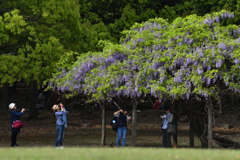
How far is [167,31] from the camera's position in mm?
22281

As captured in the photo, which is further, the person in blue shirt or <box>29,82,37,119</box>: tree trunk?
<box>29,82,37,119</box>: tree trunk

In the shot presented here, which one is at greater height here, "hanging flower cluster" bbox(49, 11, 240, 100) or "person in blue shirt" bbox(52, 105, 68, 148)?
"hanging flower cluster" bbox(49, 11, 240, 100)

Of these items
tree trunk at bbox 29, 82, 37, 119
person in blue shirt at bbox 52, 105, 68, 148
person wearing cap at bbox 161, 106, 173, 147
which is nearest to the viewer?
person in blue shirt at bbox 52, 105, 68, 148

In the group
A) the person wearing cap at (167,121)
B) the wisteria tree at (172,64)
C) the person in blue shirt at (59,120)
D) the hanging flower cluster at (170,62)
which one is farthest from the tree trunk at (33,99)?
the person wearing cap at (167,121)

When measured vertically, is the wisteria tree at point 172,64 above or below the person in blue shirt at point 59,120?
above

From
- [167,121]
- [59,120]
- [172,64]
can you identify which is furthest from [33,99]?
[172,64]

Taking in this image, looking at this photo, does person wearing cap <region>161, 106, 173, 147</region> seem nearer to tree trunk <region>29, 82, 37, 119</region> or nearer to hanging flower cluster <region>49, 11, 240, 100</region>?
hanging flower cluster <region>49, 11, 240, 100</region>

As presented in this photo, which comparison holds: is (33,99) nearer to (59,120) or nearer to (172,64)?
(59,120)

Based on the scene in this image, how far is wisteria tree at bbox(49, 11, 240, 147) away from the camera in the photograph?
2005 centimetres

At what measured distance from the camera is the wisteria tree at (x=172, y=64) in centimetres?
2005

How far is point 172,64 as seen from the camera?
67.6 ft

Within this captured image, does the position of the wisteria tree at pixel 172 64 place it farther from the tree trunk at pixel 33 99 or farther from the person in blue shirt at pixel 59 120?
the tree trunk at pixel 33 99

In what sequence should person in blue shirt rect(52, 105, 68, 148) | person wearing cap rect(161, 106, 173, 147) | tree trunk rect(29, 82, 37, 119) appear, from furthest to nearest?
tree trunk rect(29, 82, 37, 119)
person wearing cap rect(161, 106, 173, 147)
person in blue shirt rect(52, 105, 68, 148)

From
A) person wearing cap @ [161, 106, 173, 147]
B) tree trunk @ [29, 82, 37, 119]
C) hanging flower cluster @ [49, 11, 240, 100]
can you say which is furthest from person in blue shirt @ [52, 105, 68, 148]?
tree trunk @ [29, 82, 37, 119]
